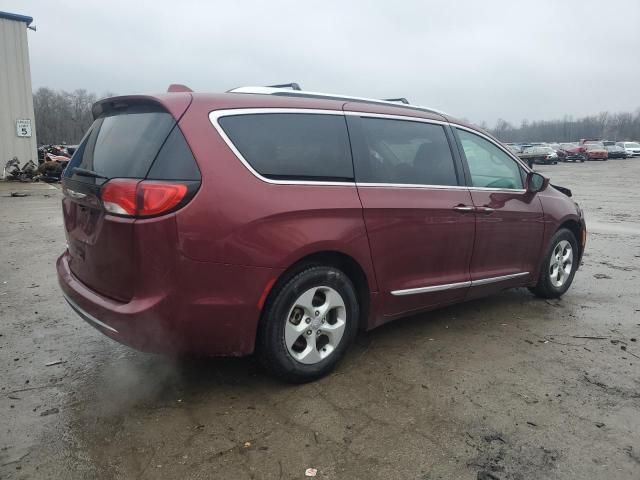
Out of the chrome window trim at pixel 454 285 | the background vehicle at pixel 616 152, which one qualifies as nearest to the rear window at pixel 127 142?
the chrome window trim at pixel 454 285

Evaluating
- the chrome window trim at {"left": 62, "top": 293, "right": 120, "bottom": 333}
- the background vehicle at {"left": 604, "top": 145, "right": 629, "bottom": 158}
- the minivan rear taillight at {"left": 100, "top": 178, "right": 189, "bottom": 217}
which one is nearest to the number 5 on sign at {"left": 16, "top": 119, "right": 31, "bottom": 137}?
the chrome window trim at {"left": 62, "top": 293, "right": 120, "bottom": 333}

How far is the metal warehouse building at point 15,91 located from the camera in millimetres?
19797

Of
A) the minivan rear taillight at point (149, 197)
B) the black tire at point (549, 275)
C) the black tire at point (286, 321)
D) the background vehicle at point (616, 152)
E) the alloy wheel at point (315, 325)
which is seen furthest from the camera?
the background vehicle at point (616, 152)

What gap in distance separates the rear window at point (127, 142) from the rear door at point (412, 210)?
1262 millimetres

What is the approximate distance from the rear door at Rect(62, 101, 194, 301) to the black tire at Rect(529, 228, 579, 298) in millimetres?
3736

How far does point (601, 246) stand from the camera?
27.0 feet

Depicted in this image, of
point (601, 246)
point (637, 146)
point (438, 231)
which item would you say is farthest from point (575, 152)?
point (438, 231)

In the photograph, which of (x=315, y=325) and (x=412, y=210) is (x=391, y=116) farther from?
(x=315, y=325)

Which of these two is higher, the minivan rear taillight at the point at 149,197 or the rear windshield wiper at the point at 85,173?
the rear windshield wiper at the point at 85,173

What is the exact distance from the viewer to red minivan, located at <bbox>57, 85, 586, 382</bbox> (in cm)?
273

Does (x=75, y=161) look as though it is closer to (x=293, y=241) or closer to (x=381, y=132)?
(x=293, y=241)

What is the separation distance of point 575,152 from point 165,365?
172ft

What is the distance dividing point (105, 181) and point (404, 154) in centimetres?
206

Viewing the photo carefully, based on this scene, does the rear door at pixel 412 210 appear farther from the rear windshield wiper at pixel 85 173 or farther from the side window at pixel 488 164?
the rear windshield wiper at pixel 85 173
